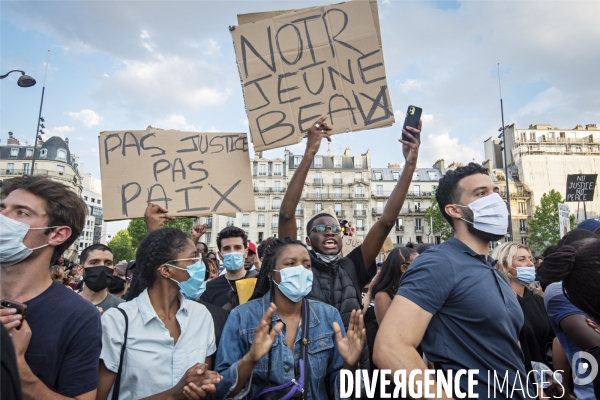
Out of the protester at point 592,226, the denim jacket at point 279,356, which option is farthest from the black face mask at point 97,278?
the protester at point 592,226

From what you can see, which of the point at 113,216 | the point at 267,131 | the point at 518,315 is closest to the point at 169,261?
the point at 113,216

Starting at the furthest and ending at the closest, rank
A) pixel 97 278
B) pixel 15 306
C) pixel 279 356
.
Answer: pixel 97 278, pixel 279 356, pixel 15 306

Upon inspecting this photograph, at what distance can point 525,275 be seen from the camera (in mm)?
4516

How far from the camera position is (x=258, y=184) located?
57.9m

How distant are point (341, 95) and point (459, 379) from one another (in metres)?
2.82

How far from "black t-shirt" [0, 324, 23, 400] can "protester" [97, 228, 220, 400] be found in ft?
3.73

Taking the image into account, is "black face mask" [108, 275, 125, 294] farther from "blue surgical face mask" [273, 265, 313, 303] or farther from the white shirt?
"blue surgical face mask" [273, 265, 313, 303]

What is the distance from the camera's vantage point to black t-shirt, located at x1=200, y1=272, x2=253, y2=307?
4426 mm

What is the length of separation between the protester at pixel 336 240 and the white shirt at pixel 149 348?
3.25ft

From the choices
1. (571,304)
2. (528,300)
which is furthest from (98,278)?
(528,300)

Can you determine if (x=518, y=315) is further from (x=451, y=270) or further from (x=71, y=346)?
(x=71, y=346)

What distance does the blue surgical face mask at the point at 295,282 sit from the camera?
289 centimetres

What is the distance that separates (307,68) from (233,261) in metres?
2.27

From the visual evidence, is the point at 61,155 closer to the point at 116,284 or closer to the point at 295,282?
the point at 116,284
